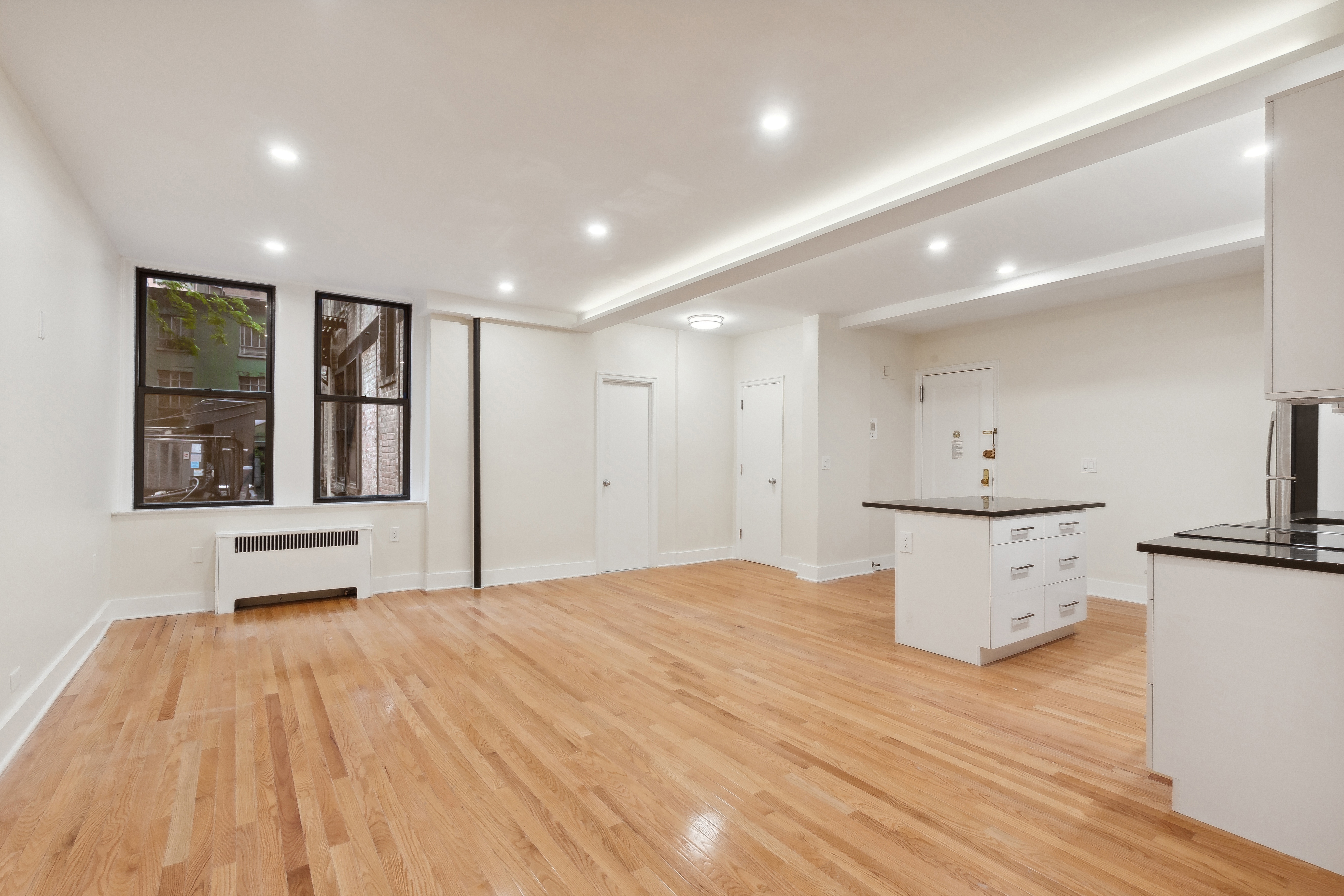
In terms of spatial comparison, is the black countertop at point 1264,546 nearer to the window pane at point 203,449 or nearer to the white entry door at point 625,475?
the white entry door at point 625,475

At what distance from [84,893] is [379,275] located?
429 cm

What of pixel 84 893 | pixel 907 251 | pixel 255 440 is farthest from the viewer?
pixel 255 440

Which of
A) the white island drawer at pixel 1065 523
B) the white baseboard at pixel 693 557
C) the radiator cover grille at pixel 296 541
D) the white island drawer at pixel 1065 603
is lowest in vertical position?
the white baseboard at pixel 693 557

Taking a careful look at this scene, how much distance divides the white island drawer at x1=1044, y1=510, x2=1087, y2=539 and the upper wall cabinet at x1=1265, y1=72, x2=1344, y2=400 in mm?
2073

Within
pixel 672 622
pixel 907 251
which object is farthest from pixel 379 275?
pixel 907 251

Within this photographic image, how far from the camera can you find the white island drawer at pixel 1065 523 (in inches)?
153

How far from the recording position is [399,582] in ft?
18.2

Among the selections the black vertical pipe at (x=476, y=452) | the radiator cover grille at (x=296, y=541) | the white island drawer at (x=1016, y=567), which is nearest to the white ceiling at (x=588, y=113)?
the black vertical pipe at (x=476, y=452)

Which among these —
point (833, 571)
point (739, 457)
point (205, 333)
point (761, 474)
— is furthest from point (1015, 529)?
point (205, 333)

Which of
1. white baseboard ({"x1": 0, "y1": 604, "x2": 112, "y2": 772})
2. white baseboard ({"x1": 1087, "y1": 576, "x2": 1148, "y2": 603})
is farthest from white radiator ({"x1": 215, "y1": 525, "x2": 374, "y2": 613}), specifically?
white baseboard ({"x1": 1087, "y1": 576, "x2": 1148, "y2": 603})

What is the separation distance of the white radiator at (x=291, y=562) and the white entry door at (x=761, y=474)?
152 inches

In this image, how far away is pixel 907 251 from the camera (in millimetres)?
4246

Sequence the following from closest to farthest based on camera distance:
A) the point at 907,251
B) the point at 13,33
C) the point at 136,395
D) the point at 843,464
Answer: the point at 13,33 < the point at 907,251 < the point at 136,395 < the point at 843,464

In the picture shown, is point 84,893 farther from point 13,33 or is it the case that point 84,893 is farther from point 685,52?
point 685,52
